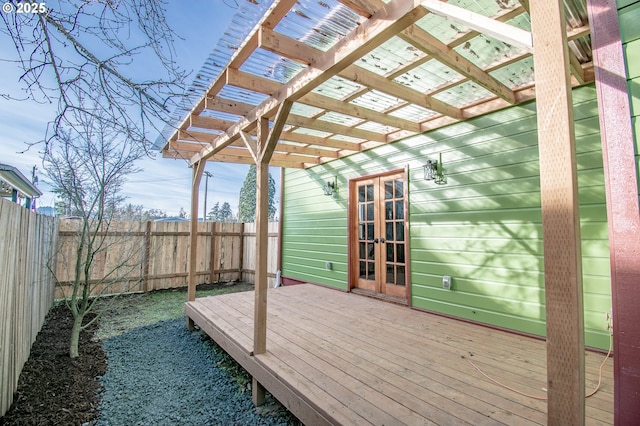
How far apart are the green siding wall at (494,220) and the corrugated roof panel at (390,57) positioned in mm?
1434

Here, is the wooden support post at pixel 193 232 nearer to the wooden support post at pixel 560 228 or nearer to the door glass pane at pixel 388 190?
the door glass pane at pixel 388 190

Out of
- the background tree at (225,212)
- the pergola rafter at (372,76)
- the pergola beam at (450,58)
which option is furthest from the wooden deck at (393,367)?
the background tree at (225,212)

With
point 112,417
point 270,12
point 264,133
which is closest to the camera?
point 270,12

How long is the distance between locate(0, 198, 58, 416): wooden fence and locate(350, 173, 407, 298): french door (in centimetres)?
402

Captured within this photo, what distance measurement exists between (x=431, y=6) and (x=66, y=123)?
194 cm

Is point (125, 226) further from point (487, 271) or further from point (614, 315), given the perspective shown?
point (614, 315)

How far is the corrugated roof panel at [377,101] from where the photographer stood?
3094mm

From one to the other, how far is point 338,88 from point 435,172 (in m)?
1.65

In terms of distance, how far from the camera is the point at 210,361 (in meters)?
3.39

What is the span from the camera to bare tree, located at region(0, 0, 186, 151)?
1.30m

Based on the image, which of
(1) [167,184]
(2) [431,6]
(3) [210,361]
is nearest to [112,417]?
(3) [210,361]

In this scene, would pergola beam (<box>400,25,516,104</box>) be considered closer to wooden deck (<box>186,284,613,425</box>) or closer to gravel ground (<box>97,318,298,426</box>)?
wooden deck (<box>186,284,613,425</box>)

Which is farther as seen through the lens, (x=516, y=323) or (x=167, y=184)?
(x=167, y=184)

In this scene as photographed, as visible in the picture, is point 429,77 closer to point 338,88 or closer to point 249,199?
point 338,88
